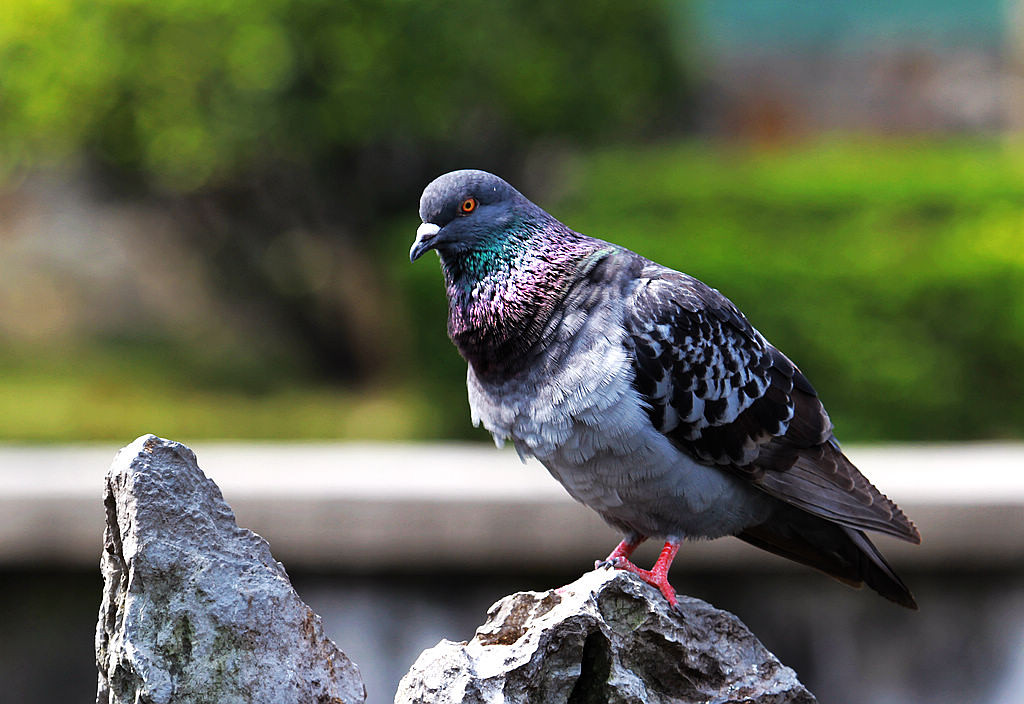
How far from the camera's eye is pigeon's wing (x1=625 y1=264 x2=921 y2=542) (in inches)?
123

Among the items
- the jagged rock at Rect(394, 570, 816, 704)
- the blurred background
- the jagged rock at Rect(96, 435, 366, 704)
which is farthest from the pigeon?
the blurred background

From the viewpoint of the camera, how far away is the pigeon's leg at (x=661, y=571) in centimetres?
304

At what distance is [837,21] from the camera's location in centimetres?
1683

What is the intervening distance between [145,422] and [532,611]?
7892 mm

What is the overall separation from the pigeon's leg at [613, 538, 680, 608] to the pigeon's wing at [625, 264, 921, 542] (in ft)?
0.81

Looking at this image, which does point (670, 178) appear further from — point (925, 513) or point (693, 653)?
point (693, 653)

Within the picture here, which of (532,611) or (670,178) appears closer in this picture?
(532,611)

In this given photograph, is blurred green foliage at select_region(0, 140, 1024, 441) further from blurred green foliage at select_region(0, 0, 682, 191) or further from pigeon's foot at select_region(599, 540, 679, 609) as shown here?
pigeon's foot at select_region(599, 540, 679, 609)

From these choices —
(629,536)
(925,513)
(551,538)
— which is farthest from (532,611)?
(925,513)

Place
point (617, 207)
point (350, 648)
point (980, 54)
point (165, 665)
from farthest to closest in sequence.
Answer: point (980, 54) < point (617, 207) < point (350, 648) < point (165, 665)

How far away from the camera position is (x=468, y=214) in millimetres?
3041

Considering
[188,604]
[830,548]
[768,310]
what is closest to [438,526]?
[830,548]

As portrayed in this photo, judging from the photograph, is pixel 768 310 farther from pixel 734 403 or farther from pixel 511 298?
pixel 511 298

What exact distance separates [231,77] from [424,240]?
6862 mm
